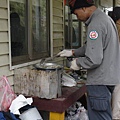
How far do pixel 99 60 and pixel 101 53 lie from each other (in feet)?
0.24

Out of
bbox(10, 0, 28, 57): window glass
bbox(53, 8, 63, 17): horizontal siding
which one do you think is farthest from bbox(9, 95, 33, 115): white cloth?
bbox(53, 8, 63, 17): horizontal siding

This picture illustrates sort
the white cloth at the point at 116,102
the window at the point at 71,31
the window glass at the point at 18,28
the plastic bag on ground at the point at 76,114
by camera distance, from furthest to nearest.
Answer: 1. the window at the point at 71,31
2. the plastic bag on ground at the point at 76,114
3. the window glass at the point at 18,28
4. the white cloth at the point at 116,102

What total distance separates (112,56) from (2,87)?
1.23 m

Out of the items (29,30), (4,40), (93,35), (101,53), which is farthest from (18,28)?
(101,53)

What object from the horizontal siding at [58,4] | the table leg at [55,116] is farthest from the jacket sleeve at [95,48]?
the horizontal siding at [58,4]

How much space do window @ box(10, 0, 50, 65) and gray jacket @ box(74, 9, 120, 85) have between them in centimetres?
95

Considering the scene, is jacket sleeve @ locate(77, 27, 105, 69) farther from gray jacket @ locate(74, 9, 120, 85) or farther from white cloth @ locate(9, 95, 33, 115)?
white cloth @ locate(9, 95, 33, 115)

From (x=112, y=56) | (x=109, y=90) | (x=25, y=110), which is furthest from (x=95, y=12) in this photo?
(x=25, y=110)

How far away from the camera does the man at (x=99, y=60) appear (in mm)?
2674

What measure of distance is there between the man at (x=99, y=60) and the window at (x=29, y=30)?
845mm

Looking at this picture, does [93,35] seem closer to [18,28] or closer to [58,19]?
[18,28]

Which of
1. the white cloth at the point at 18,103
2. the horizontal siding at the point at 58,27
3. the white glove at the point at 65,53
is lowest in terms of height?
the white cloth at the point at 18,103

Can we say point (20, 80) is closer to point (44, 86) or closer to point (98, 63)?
point (44, 86)

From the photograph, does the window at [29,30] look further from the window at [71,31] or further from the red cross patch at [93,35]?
the window at [71,31]
